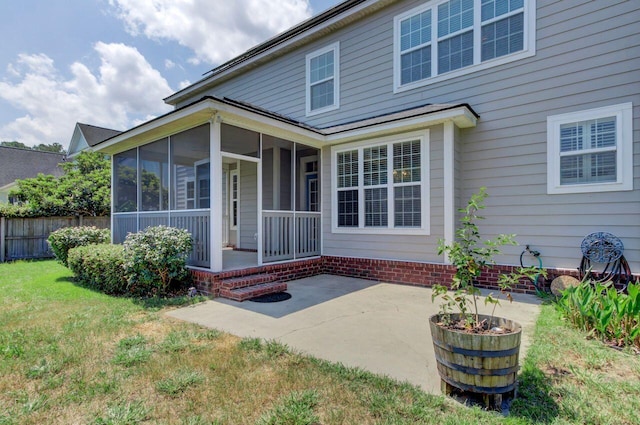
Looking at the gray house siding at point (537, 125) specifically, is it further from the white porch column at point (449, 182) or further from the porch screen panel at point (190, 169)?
the porch screen panel at point (190, 169)

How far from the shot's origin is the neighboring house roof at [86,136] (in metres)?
21.4

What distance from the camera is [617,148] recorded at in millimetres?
5422

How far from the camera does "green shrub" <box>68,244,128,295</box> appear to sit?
6114mm

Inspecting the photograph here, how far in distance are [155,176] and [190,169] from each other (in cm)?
138

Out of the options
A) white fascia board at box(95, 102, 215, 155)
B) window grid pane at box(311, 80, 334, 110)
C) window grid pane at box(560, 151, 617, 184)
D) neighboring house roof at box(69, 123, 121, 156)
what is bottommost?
window grid pane at box(560, 151, 617, 184)

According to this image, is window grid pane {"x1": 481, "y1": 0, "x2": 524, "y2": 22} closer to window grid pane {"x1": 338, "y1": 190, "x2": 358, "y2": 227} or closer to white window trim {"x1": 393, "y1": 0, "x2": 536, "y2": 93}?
white window trim {"x1": 393, "y1": 0, "x2": 536, "y2": 93}

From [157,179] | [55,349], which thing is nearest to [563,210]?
[55,349]

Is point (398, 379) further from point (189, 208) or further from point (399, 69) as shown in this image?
point (399, 69)

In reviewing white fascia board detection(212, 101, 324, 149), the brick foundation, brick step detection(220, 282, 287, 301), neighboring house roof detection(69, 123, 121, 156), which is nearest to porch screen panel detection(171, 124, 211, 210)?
white fascia board detection(212, 101, 324, 149)

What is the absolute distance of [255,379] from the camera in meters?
2.88

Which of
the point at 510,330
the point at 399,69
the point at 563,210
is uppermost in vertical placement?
the point at 399,69

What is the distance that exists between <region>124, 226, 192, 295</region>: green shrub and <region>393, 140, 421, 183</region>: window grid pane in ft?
15.1

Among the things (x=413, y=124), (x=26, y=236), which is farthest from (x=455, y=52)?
(x=26, y=236)

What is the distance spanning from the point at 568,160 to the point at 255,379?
639 cm
